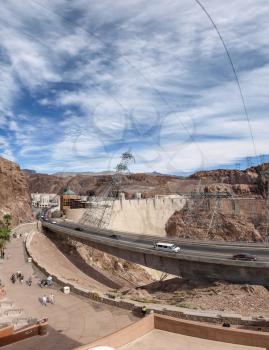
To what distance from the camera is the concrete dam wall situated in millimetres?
112875

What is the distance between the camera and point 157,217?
14138 centimetres

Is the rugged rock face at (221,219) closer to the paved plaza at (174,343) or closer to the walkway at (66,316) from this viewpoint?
the walkway at (66,316)

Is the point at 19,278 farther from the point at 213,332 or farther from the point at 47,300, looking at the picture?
the point at 213,332

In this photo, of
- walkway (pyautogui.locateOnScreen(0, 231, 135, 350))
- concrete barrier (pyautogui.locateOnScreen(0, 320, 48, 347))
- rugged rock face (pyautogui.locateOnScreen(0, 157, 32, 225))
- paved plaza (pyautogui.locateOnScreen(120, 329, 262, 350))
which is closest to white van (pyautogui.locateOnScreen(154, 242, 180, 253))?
walkway (pyautogui.locateOnScreen(0, 231, 135, 350))

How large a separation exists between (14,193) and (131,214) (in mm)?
36885

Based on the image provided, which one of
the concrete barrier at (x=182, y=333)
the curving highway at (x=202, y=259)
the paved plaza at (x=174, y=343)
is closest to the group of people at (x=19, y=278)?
the curving highway at (x=202, y=259)

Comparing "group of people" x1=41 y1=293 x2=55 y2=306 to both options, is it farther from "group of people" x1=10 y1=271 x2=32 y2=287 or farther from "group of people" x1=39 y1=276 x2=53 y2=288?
"group of people" x1=10 y1=271 x2=32 y2=287

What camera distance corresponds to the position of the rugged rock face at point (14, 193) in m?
108

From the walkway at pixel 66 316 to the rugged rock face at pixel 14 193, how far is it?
2555 inches

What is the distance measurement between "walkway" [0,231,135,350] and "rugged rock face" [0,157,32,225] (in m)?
64.9

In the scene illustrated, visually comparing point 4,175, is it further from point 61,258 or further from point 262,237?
point 262,237

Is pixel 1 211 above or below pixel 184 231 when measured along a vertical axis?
above

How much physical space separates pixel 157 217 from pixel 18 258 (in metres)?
84.9

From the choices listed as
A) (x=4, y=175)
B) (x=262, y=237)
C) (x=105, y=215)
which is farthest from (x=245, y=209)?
(x=4, y=175)
